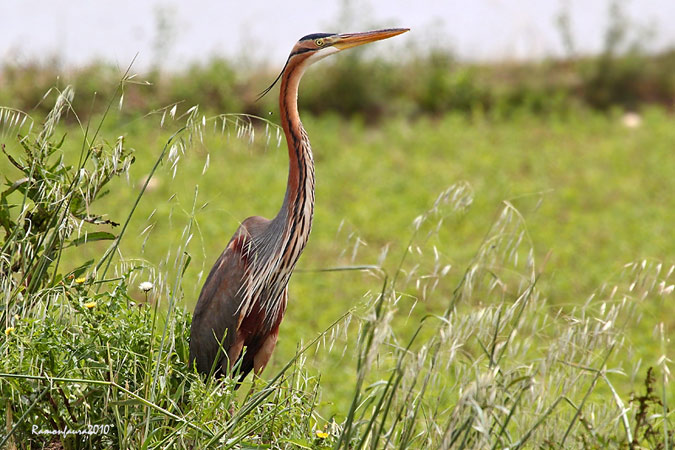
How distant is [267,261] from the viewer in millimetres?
2686

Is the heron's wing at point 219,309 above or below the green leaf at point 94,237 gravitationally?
below

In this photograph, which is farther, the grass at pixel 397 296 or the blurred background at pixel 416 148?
the blurred background at pixel 416 148

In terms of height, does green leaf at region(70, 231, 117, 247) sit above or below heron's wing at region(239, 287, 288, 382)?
above

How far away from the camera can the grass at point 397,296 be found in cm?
187

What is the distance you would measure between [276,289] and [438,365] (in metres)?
0.96

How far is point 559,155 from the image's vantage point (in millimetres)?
7457

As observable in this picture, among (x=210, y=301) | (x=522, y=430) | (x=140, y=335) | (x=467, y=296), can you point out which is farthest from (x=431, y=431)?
(x=210, y=301)

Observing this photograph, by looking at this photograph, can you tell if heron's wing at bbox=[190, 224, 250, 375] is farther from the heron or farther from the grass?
the grass

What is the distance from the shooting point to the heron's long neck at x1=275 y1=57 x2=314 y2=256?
262 cm

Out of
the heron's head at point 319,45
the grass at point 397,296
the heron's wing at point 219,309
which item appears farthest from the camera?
the heron's wing at point 219,309

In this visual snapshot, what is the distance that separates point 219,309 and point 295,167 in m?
0.54

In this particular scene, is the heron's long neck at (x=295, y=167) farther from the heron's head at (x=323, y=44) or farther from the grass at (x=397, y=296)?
the grass at (x=397, y=296)

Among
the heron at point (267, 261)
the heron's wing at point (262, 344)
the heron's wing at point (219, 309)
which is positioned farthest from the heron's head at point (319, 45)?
the heron's wing at point (262, 344)

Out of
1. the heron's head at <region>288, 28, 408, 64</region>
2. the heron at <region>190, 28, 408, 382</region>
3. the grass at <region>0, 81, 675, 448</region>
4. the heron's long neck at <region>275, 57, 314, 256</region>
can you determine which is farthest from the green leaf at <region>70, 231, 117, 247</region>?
the heron's head at <region>288, 28, 408, 64</region>
